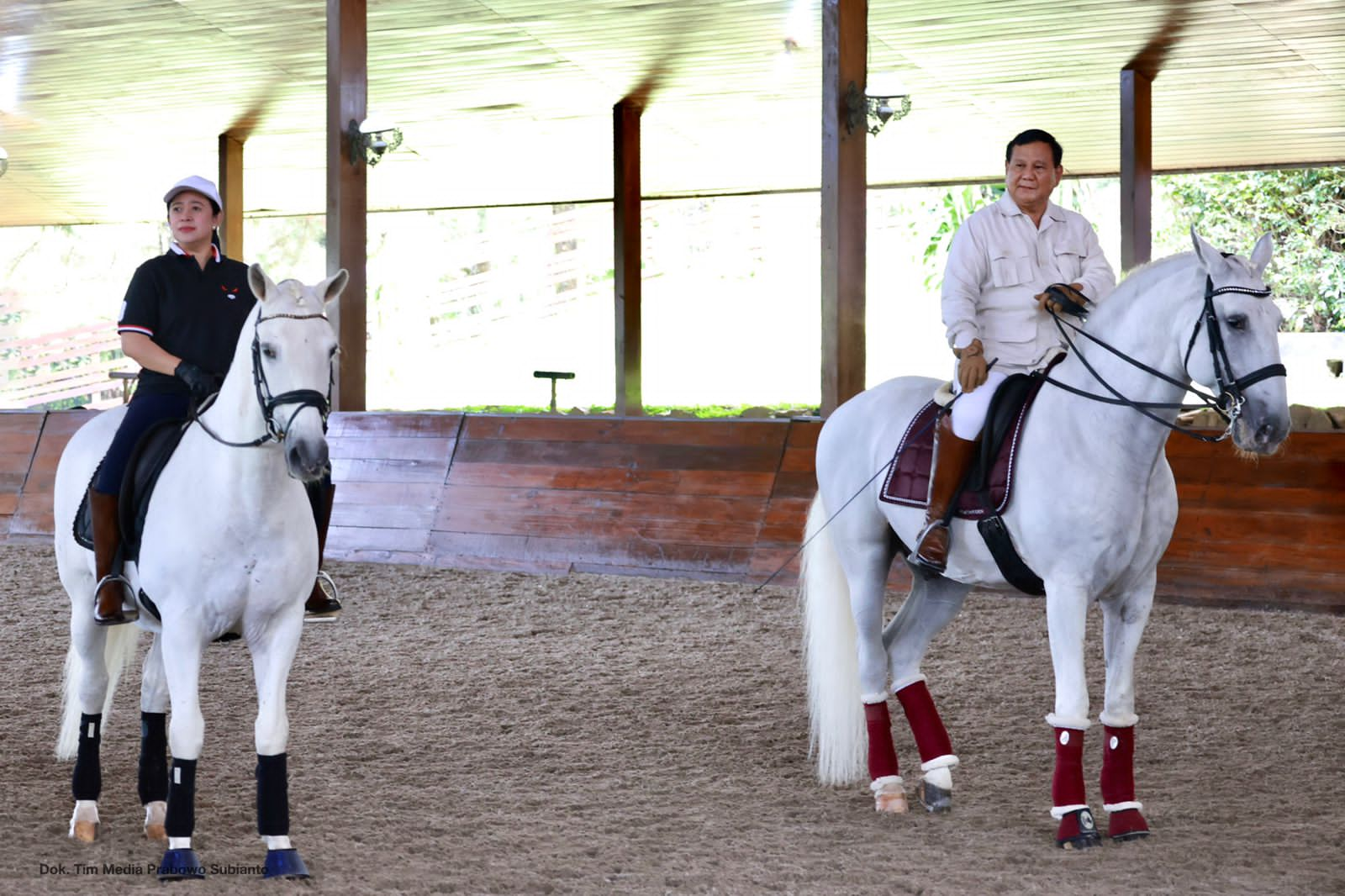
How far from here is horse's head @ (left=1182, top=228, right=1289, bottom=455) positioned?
10.4ft

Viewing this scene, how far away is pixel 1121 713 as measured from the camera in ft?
11.7

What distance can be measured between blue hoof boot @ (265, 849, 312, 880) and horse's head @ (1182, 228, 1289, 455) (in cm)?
229

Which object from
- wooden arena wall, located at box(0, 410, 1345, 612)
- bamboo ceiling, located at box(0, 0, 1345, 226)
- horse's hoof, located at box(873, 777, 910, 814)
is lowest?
horse's hoof, located at box(873, 777, 910, 814)

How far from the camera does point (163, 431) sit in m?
3.53

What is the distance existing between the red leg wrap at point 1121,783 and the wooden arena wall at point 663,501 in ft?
10.8

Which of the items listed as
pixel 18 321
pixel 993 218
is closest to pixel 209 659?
pixel 993 218

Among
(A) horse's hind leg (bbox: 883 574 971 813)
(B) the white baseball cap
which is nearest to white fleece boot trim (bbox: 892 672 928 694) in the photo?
(A) horse's hind leg (bbox: 883 574 971 813)

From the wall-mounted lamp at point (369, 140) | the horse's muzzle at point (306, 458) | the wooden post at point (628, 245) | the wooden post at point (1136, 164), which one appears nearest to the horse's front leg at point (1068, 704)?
the horse's muzzle at point (306, 458)

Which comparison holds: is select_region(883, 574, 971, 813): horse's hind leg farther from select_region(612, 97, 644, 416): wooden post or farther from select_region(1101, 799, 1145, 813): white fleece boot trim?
select_region(612, 97, 644, 416): wooden post

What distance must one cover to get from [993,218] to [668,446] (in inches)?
167

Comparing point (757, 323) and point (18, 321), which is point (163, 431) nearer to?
point (757, 323)

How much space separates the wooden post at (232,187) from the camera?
13.2 meters

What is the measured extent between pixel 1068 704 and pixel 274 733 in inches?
74.7

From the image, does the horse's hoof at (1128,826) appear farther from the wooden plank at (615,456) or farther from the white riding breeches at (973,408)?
the wooden plank at (615,456)
